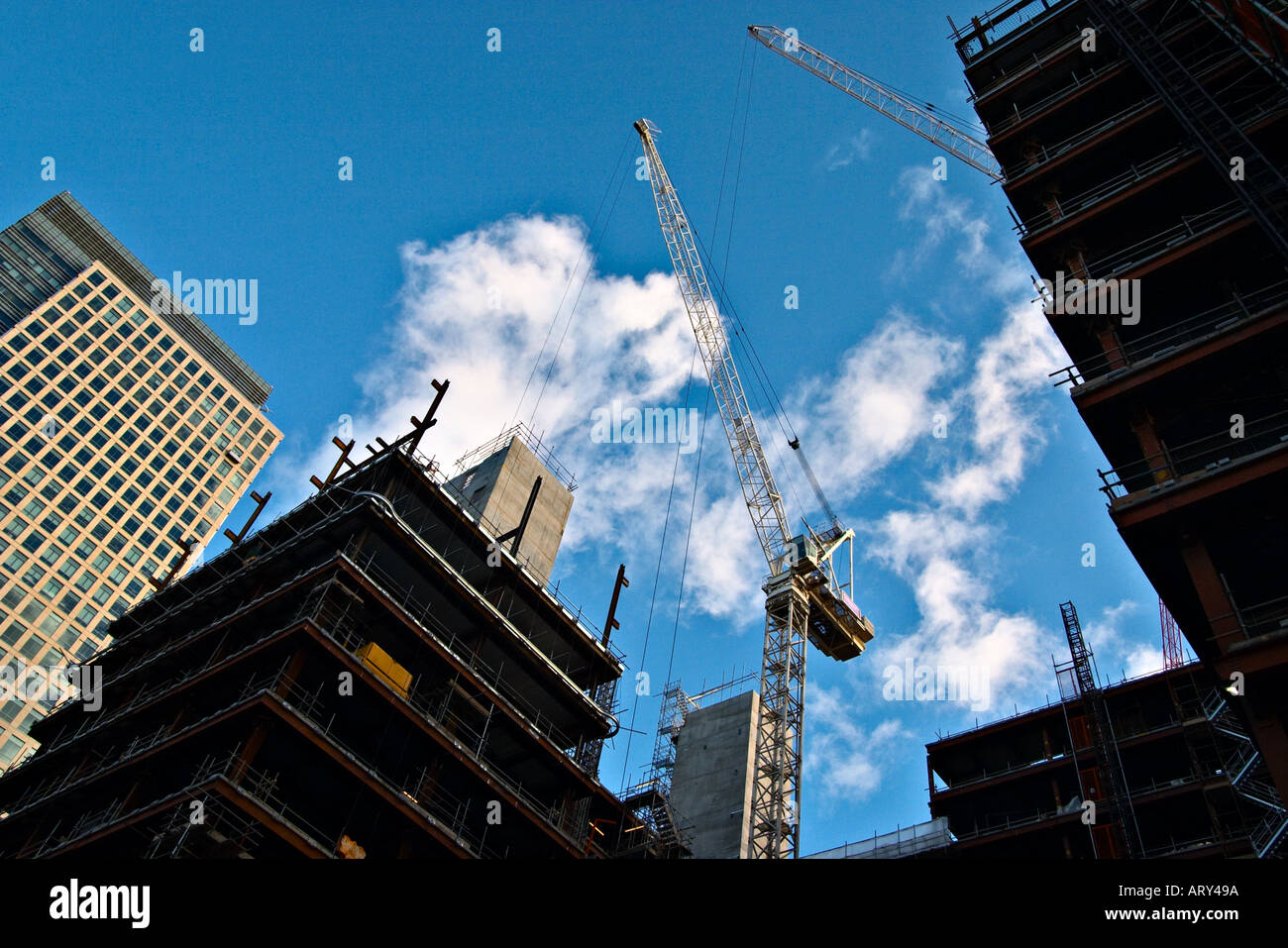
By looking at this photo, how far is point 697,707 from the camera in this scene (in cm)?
6512

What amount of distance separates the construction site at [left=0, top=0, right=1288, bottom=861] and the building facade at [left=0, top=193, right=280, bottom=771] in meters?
51.5

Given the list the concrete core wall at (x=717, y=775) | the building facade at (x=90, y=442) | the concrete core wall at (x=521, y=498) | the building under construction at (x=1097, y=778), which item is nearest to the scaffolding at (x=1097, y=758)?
the building under construction at (x=1097, y=778)

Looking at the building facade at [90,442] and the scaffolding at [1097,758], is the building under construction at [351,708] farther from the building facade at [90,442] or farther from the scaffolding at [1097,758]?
the building facade at [90,442]

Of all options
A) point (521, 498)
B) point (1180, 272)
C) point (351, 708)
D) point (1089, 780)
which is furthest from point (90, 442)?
point (1180, 272)

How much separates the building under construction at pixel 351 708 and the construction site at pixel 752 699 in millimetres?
145

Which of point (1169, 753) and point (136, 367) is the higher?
point (136, 367)

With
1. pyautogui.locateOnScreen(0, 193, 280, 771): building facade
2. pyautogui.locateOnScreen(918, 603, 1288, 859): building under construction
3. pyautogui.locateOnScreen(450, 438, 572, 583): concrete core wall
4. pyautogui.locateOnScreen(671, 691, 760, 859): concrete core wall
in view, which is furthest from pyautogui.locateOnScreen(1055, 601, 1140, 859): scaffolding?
pyautogui.locateOnScreen(0, 193, 280, 771): building facade

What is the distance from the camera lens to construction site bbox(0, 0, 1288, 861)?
952 inches

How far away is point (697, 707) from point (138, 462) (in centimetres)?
7866

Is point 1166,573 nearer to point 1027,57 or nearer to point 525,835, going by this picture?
point 1027,57

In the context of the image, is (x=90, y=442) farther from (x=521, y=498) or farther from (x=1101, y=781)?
(x=1101, y=781)

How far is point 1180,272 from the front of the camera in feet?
89.6

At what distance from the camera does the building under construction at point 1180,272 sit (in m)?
22.1
